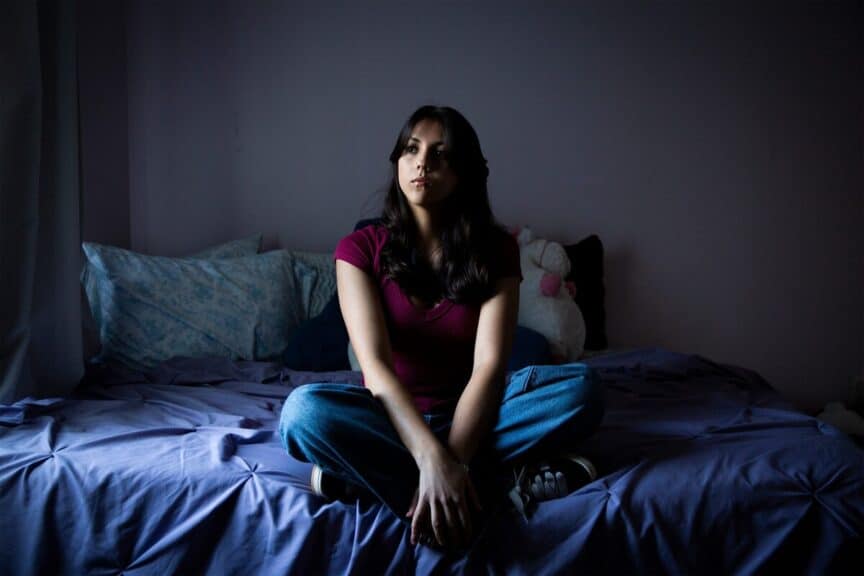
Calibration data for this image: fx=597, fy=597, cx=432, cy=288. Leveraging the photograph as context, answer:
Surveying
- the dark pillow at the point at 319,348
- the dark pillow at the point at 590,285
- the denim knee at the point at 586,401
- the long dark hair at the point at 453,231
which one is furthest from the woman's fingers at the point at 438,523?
the dark pillow at the point at 590,285

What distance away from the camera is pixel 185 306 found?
181 centimetres

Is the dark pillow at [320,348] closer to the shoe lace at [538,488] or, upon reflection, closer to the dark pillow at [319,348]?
the dark pillow at [319,348]

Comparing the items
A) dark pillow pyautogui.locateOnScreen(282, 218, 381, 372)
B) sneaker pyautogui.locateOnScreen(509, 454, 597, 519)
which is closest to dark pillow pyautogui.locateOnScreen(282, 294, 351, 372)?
dark pillow pyautogui.locateOnScreen(282, 218, 381, 372)

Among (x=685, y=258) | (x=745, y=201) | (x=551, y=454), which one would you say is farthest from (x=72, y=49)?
(x=745, y=201)

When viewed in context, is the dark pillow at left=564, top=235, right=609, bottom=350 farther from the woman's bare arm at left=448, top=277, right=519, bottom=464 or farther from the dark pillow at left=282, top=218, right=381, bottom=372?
the woman's bare arm at left=448, top=277, right=519, bottom=464

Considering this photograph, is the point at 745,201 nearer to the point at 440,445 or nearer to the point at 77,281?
the point at 440,445

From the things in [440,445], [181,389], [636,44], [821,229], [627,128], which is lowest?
[181,389]

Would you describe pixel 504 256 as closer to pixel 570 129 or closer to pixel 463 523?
pixel 463 523

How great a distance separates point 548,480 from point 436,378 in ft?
1.07

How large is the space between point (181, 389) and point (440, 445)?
871mm

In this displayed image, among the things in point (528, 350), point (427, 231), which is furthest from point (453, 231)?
point (528, 350)

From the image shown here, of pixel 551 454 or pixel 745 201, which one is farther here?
pixel 745 201

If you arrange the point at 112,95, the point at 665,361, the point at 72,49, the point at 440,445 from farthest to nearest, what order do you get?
the point at 112,95 < the point at 665,361 < the point at 72,49 < the point at 440,445

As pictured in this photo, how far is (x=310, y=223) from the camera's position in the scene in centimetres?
230
